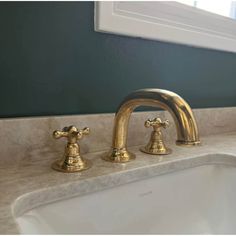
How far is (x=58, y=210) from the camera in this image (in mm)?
416

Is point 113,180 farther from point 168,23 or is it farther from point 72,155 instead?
point 168,23

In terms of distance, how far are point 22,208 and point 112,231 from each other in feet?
0.63

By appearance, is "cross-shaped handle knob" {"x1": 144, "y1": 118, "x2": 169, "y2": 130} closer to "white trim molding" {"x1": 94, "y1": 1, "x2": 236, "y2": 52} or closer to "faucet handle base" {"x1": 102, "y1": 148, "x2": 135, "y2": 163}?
"faucet handle base" {"x1": 102, "y1": 148, "x2": 135, "y2": 163}

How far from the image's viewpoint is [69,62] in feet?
1.76

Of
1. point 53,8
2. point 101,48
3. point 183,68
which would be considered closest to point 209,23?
point 183,68

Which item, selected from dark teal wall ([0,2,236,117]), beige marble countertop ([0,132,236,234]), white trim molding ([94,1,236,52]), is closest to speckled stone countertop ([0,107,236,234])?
beige marble countertop ([0,132,236,234])

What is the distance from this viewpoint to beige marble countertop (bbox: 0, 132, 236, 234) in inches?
14.2

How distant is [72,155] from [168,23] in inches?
18.6

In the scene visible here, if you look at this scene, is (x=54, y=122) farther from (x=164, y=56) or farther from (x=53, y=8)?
(x=164, y=56)

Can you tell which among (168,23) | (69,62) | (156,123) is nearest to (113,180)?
(156,123)

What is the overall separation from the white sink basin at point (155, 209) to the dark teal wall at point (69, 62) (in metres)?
0.21

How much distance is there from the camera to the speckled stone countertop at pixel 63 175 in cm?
36

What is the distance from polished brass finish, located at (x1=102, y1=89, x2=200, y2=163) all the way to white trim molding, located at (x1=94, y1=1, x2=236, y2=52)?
222 mm

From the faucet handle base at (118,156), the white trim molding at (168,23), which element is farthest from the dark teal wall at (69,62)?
the faucet handle base at (118,156)
